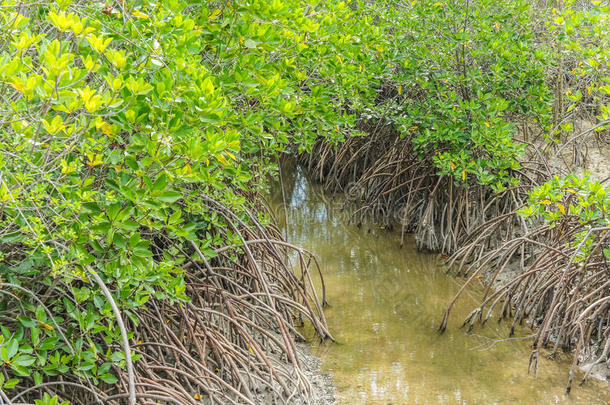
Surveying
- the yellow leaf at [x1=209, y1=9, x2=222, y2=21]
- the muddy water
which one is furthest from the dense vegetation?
the muddy water

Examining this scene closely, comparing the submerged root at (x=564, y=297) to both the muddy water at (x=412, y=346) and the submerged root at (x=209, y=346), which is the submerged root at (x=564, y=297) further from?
the submerged root at (x=209, y=346)

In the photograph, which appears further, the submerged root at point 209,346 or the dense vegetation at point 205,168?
the submerged root at point 209,346

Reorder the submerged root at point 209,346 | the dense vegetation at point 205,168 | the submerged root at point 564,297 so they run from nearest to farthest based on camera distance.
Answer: the dense vegetation at point 205,168, the submerged root at point 209,346, the submerged root at point 564,297

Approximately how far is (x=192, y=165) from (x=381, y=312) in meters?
2.89

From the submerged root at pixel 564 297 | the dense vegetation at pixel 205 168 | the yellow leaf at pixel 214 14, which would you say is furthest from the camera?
the submerged root at pixel 564 297

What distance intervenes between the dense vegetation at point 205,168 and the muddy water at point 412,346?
260mm

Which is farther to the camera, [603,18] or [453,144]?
[453,144]

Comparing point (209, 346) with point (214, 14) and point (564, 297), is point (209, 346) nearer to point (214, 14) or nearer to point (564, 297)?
point (214, 14)

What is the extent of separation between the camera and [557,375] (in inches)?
159

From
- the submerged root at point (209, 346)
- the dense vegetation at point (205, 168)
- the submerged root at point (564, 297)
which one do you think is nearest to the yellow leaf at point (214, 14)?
the dense vegetation at point (205, 168)

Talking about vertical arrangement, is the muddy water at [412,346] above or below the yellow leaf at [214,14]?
below

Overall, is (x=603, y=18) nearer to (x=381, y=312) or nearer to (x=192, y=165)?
(x=381, y=312)

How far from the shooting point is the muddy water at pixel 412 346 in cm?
388

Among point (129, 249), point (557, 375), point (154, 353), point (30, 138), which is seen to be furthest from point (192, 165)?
point (557, 375)
